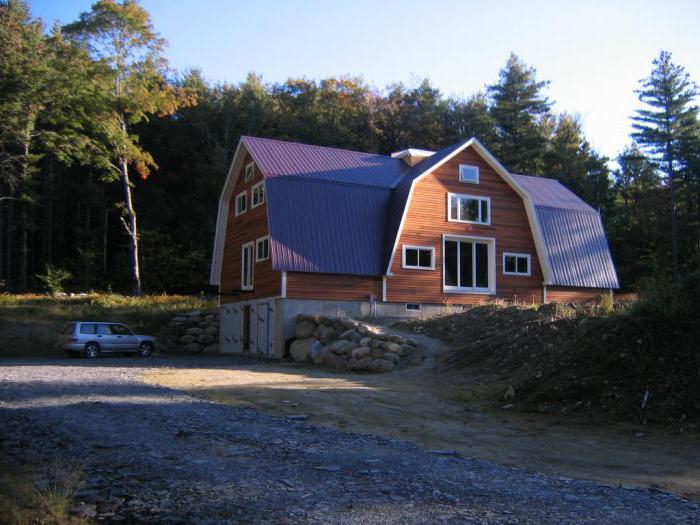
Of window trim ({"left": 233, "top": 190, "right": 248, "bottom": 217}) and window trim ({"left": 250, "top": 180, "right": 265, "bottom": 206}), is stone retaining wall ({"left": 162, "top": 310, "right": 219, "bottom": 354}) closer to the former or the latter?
window trim ({"left": 233, "top": 190, "right": 248, "bottom": 217})

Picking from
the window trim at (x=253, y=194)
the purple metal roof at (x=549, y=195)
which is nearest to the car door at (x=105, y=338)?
the window trim at (x=253, y=194)

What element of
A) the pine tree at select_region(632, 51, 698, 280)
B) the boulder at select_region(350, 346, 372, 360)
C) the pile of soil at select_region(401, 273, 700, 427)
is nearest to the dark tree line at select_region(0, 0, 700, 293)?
the pine tree at select_region(632, 51, 698, 280)

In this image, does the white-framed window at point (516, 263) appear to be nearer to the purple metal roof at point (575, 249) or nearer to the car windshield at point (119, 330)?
the purple metal roof at point (575, 249)

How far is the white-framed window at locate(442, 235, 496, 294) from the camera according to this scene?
28578mm

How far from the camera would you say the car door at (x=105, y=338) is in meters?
27.1

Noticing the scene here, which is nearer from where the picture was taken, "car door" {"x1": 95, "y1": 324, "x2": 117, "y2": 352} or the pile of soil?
the pile of soil

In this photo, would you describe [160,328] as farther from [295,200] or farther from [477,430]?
[477,430]

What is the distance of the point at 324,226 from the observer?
1028 inches

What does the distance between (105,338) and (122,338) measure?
712 mm

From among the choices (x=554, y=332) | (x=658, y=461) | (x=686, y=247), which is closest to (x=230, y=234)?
(x=554, y=332)

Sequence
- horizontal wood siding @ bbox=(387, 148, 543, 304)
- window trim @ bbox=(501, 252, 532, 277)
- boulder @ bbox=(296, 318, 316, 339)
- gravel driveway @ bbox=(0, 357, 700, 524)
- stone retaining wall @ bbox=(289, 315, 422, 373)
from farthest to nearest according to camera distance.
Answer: window trim @ bbox=(501, 252, 532, 277) → horizontal wood siding @ bbox=(387, 148, 543, 304) → boulder @ bbox=(296, 318, 316, 339) → stone retaining wall @ bbox=(289, 315, 422, 373) → gravel driveway @ bbox=(0, 357, 700, 524)

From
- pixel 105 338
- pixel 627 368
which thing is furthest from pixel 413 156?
pixel 627 368

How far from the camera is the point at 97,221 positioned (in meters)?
53.5

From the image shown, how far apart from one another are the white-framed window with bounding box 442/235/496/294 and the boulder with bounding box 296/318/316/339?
666 cm
